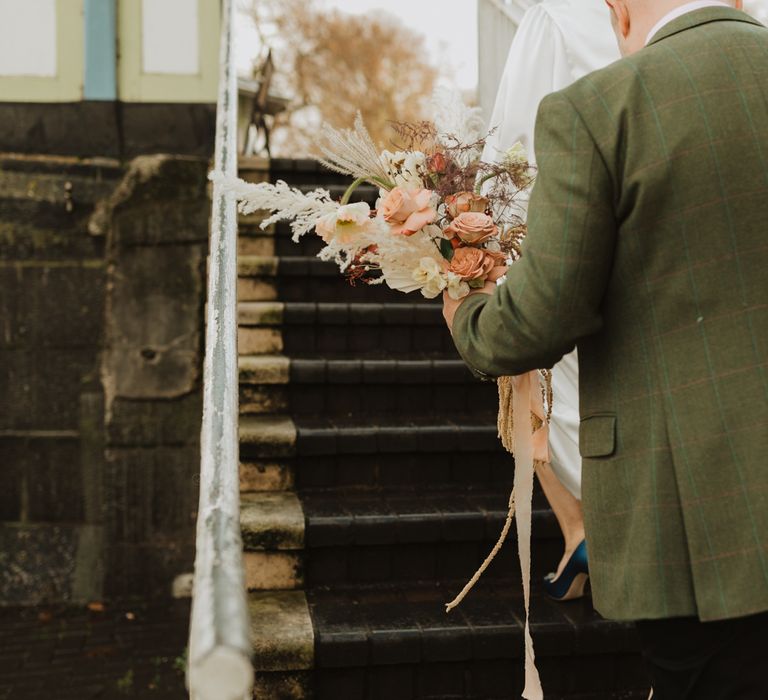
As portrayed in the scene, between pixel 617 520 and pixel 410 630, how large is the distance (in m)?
1.35

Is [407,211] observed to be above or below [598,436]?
above

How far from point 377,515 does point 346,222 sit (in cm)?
158

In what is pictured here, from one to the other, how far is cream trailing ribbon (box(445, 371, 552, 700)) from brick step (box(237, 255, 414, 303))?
2.53 meters

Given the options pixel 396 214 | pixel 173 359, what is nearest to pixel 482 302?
pixel 396 214

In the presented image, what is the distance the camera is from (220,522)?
1427 millimetres

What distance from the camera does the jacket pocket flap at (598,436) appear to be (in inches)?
61.3

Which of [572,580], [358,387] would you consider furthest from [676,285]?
[358,387]

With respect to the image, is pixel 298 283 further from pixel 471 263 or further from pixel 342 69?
pixel 342 69

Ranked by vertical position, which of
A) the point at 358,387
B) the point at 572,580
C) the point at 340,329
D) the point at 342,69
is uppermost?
the point at 342,69

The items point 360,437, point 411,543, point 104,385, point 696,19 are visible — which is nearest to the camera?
point 696,19

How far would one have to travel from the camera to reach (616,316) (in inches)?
60.8

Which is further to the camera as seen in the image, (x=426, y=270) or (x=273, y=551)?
(x=273, y=551)

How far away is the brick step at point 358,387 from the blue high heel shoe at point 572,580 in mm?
1102

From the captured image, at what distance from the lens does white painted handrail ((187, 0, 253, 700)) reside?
1.01 meters
